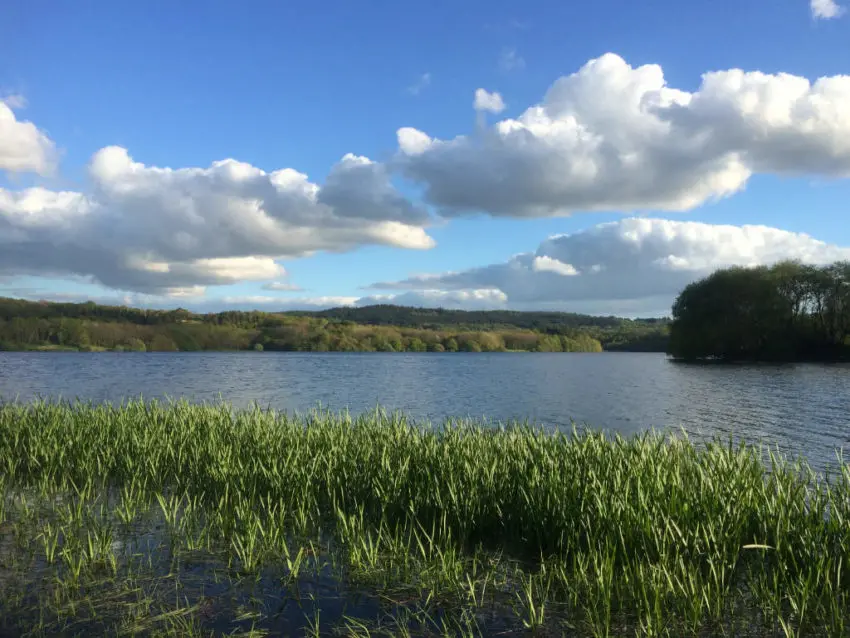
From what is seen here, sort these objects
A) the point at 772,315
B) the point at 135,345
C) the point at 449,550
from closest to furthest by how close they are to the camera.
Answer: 1. the point at 449,550
2. the point at 772,315
3. the point at 135,345

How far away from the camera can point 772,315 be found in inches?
2852

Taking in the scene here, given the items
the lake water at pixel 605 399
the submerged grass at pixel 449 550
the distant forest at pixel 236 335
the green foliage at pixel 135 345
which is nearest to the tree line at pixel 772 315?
the lake water at pixel 605 399

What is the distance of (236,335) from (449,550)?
150m

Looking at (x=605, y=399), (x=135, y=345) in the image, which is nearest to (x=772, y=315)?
(x=605, y=399)

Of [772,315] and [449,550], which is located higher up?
[772,315]

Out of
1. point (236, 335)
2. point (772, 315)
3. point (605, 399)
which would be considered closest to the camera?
point (605, 399)

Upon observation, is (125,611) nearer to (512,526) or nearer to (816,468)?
(512,526)

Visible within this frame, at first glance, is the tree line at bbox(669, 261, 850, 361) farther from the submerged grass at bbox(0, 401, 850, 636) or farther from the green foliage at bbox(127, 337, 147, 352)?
the green foliage at bbox(127, 337, 147, 352)

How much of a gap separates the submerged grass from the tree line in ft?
244

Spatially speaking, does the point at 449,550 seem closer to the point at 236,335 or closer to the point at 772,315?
the point at 772,315

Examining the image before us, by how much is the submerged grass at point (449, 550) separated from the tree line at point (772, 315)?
74.5 metres

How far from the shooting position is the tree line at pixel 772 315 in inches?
2785

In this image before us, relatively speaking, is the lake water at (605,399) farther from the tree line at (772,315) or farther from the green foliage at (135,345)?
the green foliage at (135,345)

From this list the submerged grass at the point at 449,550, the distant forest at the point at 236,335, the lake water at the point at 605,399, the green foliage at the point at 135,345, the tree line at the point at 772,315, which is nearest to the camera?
the submerged grass at the point at 449,550
